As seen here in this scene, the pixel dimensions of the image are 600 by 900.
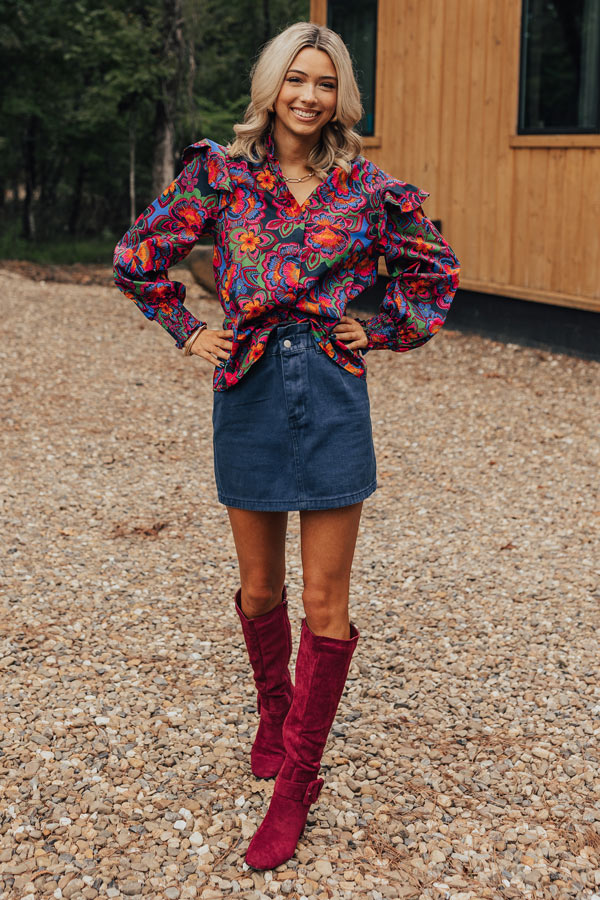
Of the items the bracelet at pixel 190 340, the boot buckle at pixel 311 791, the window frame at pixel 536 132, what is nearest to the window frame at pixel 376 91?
the window frame at pixel 536 132

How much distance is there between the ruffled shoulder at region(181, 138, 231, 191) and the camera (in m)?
2.33

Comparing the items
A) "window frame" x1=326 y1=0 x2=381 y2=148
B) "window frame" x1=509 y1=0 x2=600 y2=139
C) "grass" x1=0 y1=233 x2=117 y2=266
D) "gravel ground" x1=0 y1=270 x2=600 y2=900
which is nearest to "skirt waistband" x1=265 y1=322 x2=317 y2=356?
"gravel ground" x1=0 y1=270 x2=600 y2=900

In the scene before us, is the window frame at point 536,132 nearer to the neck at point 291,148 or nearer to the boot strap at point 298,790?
the neck at point 291,148

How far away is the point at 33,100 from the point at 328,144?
16.0 meters

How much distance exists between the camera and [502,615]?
395 centimetres

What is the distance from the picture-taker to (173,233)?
242cm

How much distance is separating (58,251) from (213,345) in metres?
14.7

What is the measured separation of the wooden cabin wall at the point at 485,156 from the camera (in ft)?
26.1

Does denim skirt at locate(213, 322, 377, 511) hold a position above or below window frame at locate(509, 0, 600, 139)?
below

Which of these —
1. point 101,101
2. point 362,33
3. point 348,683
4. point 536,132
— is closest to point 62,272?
point 101,101

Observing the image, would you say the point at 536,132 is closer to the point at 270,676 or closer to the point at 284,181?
the point at 284,181

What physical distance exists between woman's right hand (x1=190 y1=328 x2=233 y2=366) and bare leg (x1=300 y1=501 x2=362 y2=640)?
1.36ft

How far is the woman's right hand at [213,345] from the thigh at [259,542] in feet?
1.21

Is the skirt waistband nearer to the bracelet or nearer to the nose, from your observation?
the bracelet
